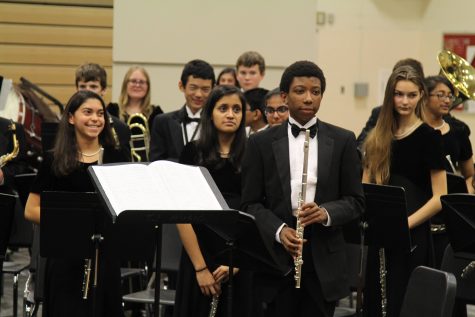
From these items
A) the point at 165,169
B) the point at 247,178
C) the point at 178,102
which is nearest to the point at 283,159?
the point at 247,178

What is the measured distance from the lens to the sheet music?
327 cm

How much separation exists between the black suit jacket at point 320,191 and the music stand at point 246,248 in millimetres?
57

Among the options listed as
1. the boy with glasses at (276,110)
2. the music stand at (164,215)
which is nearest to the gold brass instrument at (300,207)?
the music stand at (164,215)

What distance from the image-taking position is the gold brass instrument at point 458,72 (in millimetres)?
5272

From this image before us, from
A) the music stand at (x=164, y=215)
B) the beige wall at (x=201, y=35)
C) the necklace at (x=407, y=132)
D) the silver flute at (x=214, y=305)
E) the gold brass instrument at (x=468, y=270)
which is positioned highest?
the beige wall at (x=201, y=35)

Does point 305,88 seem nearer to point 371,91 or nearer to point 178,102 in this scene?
point 178,102

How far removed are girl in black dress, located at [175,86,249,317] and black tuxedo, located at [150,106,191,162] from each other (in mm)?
1223

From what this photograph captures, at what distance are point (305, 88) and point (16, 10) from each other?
22.3ft

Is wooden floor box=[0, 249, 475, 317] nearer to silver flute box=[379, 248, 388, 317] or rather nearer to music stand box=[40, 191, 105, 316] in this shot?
silver flute box=[379, 248, 388, 317]

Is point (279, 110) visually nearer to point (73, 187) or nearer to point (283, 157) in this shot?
point (73, 187)

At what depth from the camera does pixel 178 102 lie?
10047 millimetres

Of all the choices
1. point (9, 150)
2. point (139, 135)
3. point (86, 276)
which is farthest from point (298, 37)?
point (86, 276)

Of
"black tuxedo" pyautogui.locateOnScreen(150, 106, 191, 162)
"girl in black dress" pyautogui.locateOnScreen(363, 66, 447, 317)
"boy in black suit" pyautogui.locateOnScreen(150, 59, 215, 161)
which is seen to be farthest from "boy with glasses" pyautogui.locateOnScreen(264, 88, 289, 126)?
"girl in black dress" pyautogui.locateOnScreen(363, 66, 447, 317)

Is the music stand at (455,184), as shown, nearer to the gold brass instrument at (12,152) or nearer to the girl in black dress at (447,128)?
the girl in black dress at (447,128)
